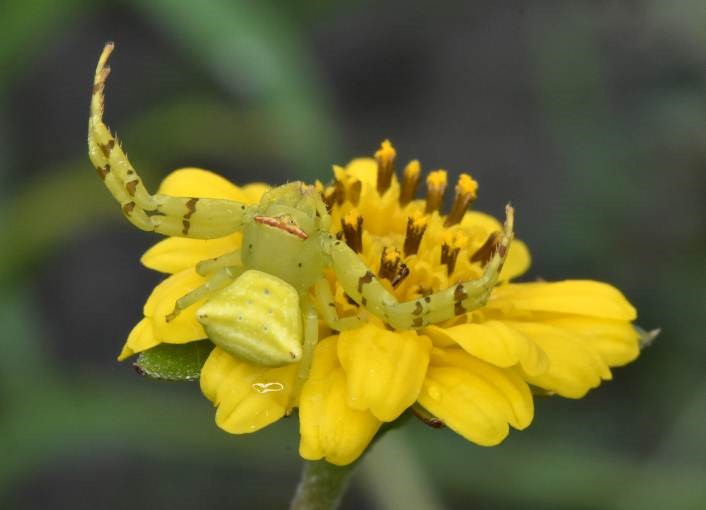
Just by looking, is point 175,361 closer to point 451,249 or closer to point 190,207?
point 190,207

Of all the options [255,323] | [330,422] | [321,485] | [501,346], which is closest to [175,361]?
[255,323]

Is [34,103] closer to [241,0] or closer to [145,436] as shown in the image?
[241,0]

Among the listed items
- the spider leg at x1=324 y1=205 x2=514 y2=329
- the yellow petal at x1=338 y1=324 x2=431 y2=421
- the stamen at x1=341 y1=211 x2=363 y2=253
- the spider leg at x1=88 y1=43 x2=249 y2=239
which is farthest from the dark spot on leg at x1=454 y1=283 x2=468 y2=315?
the spider leg at x1=88 y1=43 x2=249 y2=239

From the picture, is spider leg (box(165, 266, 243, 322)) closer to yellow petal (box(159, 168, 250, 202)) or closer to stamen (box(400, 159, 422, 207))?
yellow petal (box(159, 168, 250, 202))

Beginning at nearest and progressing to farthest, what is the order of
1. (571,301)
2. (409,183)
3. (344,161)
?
(571,301) → (409,183) → (344,161)

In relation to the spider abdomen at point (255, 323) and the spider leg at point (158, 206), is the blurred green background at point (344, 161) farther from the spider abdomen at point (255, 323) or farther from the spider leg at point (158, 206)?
the spider abdomen at point (255, 323)

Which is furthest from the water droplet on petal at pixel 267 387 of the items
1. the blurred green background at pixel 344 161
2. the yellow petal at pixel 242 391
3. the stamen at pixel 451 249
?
the blurred green background at pixel 344 161
